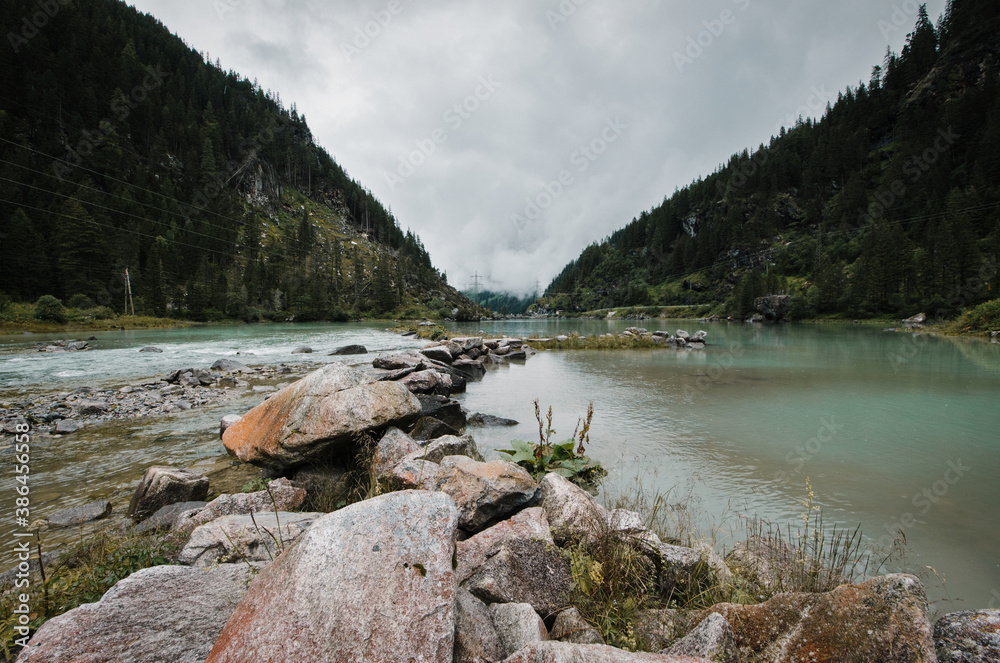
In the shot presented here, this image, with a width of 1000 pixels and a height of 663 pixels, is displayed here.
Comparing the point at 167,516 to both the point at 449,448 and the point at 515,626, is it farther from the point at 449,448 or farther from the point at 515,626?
the point at 515,626

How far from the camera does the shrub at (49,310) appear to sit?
40500mm

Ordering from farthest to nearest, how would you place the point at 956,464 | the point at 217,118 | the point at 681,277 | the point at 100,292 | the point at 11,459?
1. the point at 681,277
2. the point at 217,118
3. the point at 100,292
4. the point at 11,459
5. the point at 956,464

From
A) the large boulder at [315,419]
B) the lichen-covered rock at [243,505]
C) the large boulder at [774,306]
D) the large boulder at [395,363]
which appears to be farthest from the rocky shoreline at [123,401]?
the large boulder at [774,306]

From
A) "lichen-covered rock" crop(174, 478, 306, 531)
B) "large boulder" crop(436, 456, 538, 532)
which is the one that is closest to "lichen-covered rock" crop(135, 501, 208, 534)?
"lichen-covered rock" crop(174, 478, 306, 531)

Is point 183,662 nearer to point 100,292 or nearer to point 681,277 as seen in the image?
point 100,292

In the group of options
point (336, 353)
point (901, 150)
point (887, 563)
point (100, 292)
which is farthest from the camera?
point (901, 150)

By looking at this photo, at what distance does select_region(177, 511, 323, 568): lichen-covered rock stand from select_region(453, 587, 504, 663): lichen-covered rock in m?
1.78

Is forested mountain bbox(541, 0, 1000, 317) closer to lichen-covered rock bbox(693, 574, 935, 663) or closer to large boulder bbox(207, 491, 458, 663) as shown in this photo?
lichen-covered rock bbox(693, 574, 935, 663)

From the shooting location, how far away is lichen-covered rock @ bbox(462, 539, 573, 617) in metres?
3.06

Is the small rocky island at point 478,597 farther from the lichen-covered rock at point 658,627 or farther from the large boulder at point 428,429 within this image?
the large boulder at point 428,429

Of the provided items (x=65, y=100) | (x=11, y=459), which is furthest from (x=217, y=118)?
(x=11, y=459)

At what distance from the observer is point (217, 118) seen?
446 ft

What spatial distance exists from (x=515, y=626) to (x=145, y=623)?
2163mm

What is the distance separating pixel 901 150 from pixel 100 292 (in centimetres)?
18734
